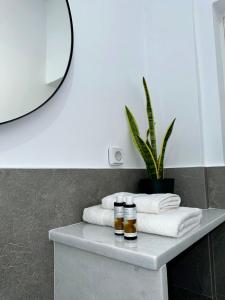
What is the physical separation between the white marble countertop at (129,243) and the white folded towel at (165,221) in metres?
0.01

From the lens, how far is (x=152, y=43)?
1.28 meters

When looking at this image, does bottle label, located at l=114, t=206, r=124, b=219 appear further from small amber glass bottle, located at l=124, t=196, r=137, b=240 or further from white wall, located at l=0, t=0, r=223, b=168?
white wall, located at l=0, t=0, r=223, b=168

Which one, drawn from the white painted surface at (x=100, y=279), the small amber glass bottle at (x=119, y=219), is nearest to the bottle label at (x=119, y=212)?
the small amber glass bottle at (x=119, y=219)

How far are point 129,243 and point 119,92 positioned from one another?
0.73 meters

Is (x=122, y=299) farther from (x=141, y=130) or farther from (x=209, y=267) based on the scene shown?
(x=141, y=130)

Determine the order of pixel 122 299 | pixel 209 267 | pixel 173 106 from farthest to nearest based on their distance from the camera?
1. pixel 173 106
2. pixel 209 267
3. pixel 122 299

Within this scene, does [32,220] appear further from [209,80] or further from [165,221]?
[209,80]

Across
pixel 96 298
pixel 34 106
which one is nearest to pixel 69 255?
pixel 96 298

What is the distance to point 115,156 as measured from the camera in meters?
0.99

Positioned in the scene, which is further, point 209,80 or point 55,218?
point 209,80

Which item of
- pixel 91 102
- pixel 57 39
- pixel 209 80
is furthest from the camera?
pixel 209 80

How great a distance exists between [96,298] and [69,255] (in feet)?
0.45

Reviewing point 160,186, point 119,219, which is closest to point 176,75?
point 160,186

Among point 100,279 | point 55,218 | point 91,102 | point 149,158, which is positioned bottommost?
point 100,279
